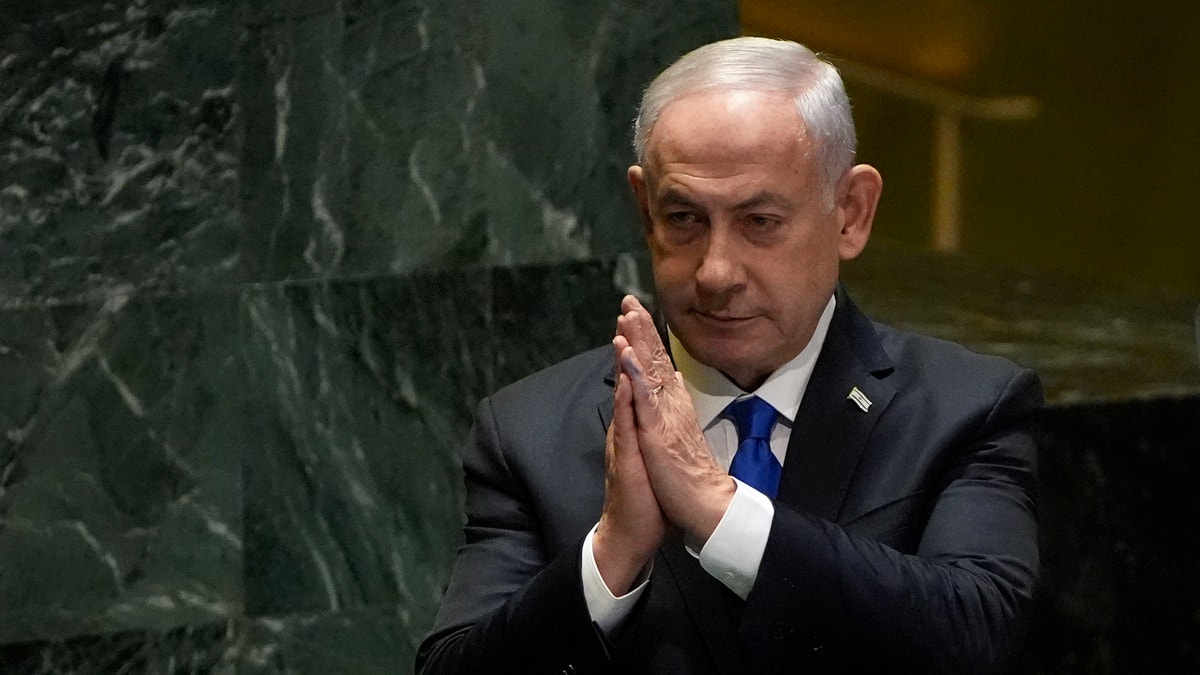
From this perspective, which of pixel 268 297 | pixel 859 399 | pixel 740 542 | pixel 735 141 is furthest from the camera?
pixel 268 297

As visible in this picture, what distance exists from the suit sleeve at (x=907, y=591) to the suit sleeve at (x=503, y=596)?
0.25 metres

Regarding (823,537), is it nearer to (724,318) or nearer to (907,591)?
→ (907,591)

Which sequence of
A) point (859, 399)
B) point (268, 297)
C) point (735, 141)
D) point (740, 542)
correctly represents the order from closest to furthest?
point (740, 542), point (735, 141), point (859, 399), point (268, 297)

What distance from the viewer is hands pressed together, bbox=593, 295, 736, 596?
2002mm

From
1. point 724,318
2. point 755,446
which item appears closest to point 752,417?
point 755,446

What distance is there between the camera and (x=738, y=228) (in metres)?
2.21

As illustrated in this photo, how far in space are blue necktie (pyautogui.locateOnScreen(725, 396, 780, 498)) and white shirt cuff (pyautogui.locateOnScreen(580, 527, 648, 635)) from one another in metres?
0.23

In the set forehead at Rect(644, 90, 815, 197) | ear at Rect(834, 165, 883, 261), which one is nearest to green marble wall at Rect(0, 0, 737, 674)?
ear at Rect(834, 165, 883, 261)

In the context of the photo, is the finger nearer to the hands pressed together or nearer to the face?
the hands pressed together

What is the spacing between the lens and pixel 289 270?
12.1 ft

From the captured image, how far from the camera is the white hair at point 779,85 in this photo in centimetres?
222

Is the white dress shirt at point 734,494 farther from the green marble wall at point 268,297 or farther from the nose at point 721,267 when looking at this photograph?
the green marble wall at point 268,297

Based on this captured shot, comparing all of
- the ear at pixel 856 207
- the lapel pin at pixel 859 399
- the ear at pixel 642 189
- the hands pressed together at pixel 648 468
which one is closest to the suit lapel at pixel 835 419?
the lapel pin at pixel 859 399

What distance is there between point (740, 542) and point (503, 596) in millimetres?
437
